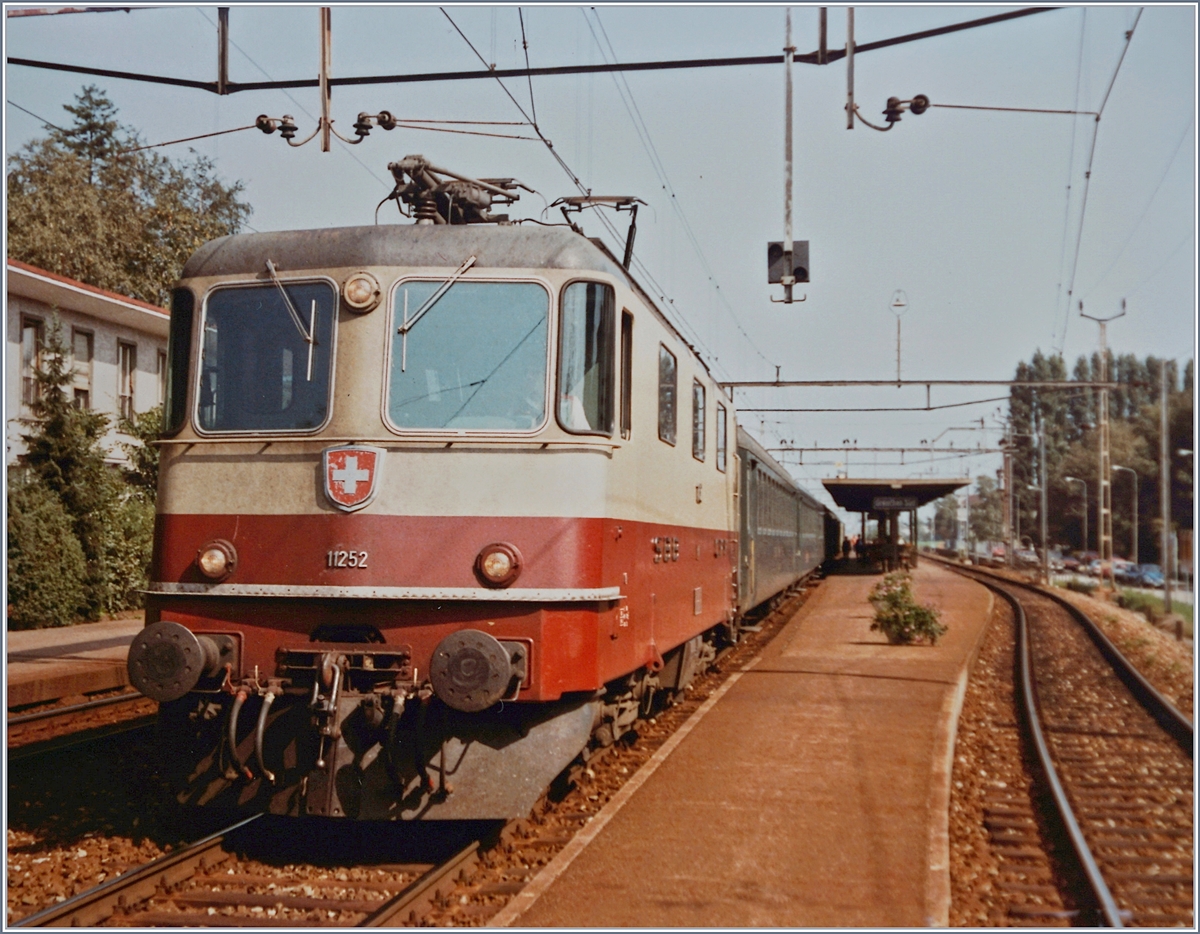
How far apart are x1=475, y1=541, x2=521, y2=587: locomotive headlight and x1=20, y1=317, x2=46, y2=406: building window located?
57.8ft

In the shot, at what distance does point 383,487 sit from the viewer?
21.7ft

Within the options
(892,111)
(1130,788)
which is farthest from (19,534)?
(1130,788)

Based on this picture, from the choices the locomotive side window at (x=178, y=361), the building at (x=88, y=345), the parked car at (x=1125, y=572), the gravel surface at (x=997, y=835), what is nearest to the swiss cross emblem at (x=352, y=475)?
the locomotive side window at (x=178, y=361)

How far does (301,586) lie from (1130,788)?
664 centimetres

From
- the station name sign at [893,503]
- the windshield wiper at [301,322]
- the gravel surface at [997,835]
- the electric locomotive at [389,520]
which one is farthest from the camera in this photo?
the station name sign at [893,503]

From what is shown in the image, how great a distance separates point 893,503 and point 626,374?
35934 millimetres

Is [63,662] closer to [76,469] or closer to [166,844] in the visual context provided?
[76,469]

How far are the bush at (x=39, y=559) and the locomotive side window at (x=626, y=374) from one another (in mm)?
14059

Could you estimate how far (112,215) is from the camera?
37.1 metres

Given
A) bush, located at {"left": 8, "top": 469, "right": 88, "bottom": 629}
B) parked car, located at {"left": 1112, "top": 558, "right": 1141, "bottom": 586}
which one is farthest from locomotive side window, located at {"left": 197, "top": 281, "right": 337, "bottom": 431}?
→ parked car, located at {"left": 1112, "top": 558, "right": 1141, "bottom": 586}

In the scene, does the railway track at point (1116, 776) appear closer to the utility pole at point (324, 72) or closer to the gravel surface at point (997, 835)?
the gravel surface at point (997, 835)

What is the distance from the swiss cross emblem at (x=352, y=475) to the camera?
6594 mm

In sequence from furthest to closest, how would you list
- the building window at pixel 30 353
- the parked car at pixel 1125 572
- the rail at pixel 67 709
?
the parked car at pixel 1125 572
the building window at pixel 30 353
the rail at pixel 67 709

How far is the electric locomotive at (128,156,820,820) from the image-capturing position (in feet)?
21.1
